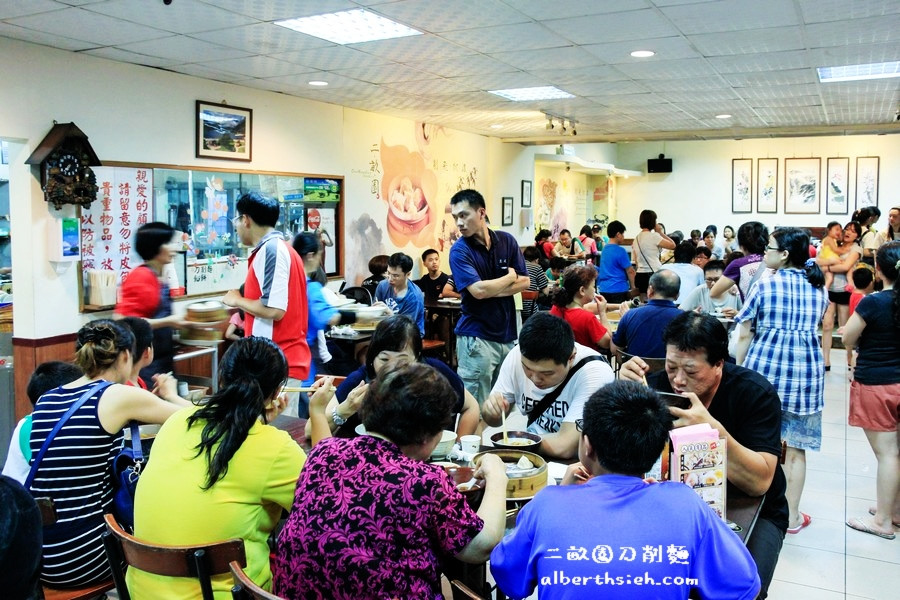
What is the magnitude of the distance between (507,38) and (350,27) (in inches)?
41.0

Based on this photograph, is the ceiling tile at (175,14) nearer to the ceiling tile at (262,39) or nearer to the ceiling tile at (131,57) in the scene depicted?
the ceiling tile at (262,39)

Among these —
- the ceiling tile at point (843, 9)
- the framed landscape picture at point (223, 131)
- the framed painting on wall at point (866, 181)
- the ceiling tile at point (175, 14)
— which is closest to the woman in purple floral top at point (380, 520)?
the ceiling tile at point (175, 14)

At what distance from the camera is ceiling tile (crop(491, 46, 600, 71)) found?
5242 millimetres

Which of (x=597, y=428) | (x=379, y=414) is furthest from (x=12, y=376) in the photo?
(x=597, y=428)

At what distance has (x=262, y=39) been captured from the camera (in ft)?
15.7

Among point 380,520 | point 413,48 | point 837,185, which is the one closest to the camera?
point 380,520

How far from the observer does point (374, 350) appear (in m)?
2.83

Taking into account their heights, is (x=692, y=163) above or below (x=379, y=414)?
above

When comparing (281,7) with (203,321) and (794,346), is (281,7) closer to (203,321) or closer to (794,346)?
(203,321)

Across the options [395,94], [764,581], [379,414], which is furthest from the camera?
[395,94]

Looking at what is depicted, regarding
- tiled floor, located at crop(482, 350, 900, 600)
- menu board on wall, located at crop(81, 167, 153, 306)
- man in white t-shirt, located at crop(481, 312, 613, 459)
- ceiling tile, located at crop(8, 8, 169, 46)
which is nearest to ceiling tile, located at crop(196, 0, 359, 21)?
ceiling tile, located at crop(8, 8, 169, 46)

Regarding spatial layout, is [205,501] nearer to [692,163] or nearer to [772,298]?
[772,298]

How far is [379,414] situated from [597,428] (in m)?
0.53

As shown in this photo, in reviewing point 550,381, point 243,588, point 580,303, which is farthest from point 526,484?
point 580,303
